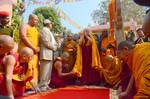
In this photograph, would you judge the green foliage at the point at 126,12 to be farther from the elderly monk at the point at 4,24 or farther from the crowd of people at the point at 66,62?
the elderly monk at the point at 4,24

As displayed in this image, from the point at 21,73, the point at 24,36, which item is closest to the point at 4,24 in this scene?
the point at 24,36

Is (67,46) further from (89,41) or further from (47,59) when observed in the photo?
(47,59)

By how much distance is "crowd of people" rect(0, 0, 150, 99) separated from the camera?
9.69 feet

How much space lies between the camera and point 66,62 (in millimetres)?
7879

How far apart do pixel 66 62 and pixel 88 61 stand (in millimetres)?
564

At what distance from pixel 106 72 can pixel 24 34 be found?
83.0 inches

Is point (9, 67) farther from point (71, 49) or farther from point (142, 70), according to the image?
point (71, 49)

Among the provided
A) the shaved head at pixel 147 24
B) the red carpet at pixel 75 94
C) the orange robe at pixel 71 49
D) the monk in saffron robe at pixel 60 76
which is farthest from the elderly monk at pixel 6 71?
the orange robe at pixel 71 49

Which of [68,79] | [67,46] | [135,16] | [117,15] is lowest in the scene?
[68,79]

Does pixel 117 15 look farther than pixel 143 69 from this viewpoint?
Yes

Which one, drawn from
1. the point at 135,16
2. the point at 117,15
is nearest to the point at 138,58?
the point at 117,15

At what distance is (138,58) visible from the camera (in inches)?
95.0

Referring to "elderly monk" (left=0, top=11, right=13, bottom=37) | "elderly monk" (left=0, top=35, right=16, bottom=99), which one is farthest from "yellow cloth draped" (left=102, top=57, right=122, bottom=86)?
"elderly monk" (left=0, top=35, right=16, bottom=99)

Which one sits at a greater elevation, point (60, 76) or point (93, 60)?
point (93, 60)
